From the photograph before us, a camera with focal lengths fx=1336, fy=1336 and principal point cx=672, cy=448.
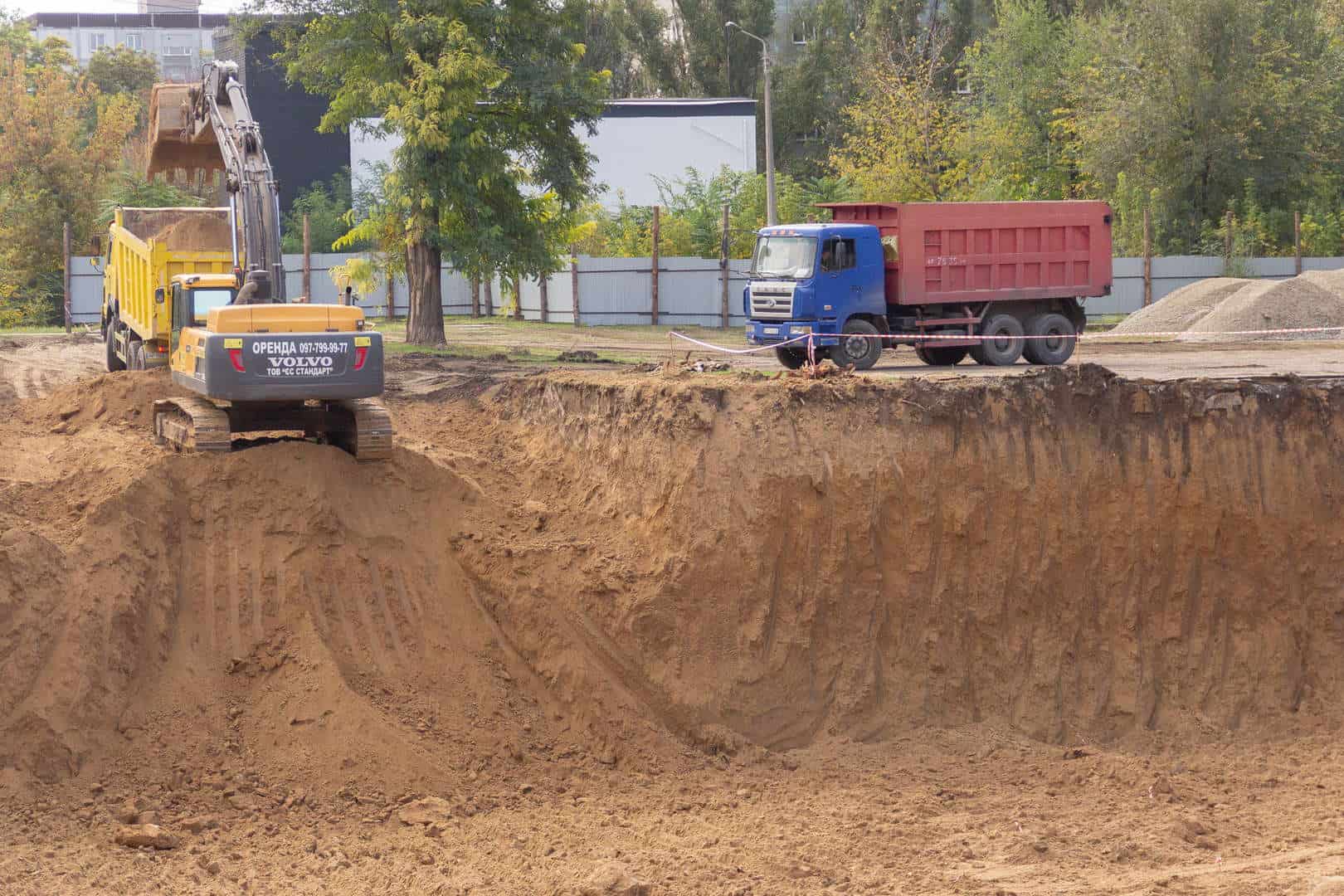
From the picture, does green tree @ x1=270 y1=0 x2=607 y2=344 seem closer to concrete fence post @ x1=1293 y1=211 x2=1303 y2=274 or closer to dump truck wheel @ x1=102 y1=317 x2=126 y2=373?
dump truck wheel @ x1=102 y1=317 x2=126 y2=373

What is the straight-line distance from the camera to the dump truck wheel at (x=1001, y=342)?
20.9 m

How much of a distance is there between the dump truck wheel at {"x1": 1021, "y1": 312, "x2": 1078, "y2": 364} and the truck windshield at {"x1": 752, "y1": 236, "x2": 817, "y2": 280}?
13.0 ft

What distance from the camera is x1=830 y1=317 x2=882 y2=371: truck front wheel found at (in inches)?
802

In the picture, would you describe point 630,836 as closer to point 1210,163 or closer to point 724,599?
point 724,599

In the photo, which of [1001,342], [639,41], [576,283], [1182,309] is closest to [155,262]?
[1001,342]

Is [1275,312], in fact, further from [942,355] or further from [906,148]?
[906,148]

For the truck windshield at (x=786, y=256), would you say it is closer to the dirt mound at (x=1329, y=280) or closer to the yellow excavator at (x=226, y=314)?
the yellow excavator at (x=226, y=314)

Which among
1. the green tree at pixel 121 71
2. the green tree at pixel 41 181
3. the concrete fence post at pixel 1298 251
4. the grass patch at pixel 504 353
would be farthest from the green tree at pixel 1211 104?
the green tree at pixel 121 71

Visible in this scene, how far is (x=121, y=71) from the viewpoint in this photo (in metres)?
67.9

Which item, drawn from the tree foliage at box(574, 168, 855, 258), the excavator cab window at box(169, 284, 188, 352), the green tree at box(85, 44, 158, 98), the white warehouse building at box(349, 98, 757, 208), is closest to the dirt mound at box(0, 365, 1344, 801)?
the excavator cab window at box(169, 284, 188, 352)

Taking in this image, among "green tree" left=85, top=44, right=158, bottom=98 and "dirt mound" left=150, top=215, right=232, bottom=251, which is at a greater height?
"green tree" left=85, top=44, right=158, bottom=98

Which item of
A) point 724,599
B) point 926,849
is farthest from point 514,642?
point 926,849

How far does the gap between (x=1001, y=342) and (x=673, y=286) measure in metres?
15.4

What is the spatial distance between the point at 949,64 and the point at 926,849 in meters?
51.5
